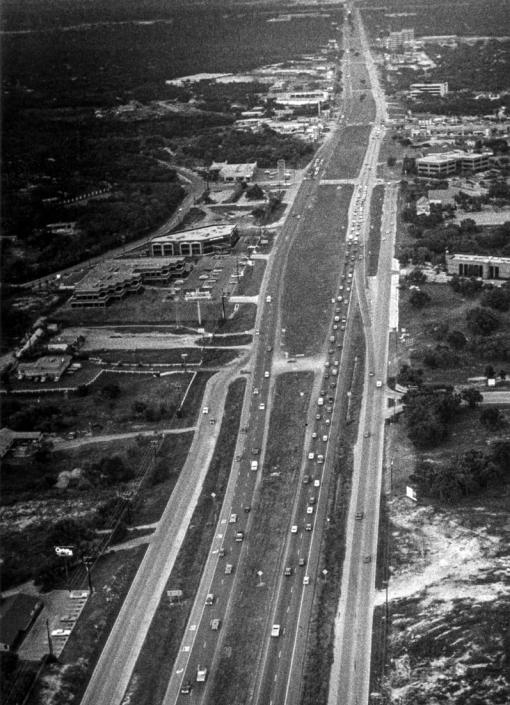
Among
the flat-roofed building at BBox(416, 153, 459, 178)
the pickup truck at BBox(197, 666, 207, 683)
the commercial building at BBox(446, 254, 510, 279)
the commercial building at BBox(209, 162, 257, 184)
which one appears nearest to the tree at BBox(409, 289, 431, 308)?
the commercial building at BBox(446, 254, 510, 279)

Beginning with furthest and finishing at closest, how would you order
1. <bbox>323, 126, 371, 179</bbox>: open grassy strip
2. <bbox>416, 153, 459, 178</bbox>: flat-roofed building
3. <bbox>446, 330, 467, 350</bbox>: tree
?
<bbox>323, 126, 371, 179</bbox>: open grassy strip, <bbox>416, 153, 459, 178</bbox>: flat-roofed building, <bbox>446, 330, 467, 350</bbox>: tree

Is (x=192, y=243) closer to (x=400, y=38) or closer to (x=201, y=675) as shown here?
(x=201, y=675)

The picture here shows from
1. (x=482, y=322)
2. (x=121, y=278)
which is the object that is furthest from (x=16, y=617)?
(x=121, y=278)

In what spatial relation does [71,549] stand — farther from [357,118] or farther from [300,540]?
[357,118]

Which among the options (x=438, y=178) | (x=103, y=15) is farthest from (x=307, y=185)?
(x=103, y=15)

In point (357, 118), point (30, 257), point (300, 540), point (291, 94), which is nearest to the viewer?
point (300, 540)

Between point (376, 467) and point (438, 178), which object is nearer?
point (376, 467)

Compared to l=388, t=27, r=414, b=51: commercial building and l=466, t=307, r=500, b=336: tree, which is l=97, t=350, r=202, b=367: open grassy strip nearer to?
l=466, t=307, r=500, b=336: tree
